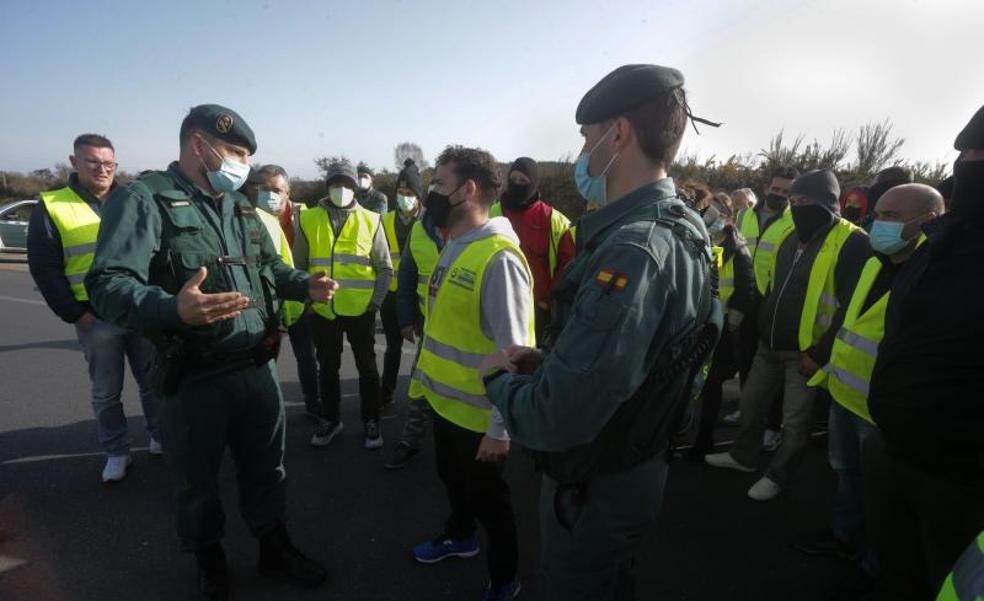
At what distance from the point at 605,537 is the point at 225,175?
2126 millimetres

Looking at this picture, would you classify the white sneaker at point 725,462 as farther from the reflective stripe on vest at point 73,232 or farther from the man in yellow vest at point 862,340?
the reflective stripe on vest at point 73,232

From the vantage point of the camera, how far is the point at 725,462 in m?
3.83

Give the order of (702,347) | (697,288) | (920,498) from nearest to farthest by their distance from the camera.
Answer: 1. (697,288)
2. (702,347)
3. (920,498)

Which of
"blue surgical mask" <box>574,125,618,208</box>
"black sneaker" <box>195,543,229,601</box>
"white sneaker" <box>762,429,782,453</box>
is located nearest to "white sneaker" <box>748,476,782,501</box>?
"white sneaker" <box>762,429,782,453</box>

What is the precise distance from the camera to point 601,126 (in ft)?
4.55

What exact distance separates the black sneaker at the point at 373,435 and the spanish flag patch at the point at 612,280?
3190mm

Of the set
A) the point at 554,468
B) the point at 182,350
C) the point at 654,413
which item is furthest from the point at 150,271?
the point at 654,413

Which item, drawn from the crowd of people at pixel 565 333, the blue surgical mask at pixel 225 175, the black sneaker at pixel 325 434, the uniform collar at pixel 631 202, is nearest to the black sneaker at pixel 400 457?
the crowd of people at pixel 565 333

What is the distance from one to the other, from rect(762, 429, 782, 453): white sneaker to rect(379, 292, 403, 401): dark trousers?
10.6 ft

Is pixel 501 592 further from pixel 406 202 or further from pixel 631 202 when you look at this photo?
pixel 406 202

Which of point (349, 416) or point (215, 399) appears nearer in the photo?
point (215, 399)

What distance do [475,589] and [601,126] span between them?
7.42 feet

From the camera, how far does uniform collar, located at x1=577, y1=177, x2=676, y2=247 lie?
4.44ft

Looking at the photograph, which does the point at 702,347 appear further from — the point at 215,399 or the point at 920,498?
the point at 215,399
